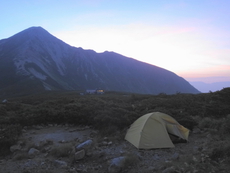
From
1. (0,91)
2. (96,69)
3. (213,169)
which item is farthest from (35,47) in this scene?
(213,169)

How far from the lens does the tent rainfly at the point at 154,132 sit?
26.6 ft

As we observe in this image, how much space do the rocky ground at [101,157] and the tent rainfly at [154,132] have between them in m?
0.31

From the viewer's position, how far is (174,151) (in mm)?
7680

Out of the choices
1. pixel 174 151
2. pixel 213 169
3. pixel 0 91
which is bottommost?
pixel 0 91

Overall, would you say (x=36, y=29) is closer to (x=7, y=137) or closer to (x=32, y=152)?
(x=7, y=137)

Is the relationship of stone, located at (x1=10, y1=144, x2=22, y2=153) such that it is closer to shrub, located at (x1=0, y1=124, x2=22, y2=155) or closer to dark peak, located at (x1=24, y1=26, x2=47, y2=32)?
shrub, located at (x1=0, y1=124, x2=22, y2=155)

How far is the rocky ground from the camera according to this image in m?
6.08

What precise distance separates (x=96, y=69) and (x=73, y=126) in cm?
14688

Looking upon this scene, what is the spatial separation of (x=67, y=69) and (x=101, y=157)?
138074 mm

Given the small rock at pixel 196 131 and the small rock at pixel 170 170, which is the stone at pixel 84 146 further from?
the small rock at pixel 196 131

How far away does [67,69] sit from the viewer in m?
140

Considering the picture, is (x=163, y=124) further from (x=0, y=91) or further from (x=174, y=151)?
(x=0, y=91)

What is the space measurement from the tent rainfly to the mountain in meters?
75.8

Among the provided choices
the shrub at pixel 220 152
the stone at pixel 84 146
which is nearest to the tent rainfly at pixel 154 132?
the stone at pixel 84 146
